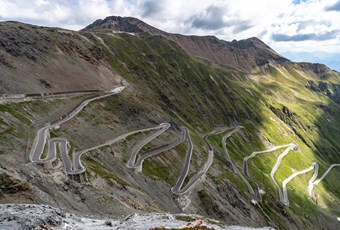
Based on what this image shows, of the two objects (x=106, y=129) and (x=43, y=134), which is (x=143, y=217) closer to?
(x=43, y=134)

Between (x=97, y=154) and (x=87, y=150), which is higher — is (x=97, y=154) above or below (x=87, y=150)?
below

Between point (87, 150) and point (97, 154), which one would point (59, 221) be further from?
point (97, 154)

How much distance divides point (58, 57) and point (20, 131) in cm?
10406

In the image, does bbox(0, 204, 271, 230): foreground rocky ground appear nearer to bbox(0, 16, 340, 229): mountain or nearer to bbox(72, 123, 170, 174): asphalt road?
bbox(0, 16, 340, 229): mountain

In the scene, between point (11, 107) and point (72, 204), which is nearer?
point (72, 204)

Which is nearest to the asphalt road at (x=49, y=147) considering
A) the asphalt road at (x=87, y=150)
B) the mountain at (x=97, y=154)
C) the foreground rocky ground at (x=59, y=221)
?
the mountain at (x=97, y=154)

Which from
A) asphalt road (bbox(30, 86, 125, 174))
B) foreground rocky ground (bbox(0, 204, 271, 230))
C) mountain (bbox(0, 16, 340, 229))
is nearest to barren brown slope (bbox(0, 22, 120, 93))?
mountain (bbox(0, 16, 340, 229))

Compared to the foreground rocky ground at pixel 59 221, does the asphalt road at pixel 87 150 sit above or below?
above

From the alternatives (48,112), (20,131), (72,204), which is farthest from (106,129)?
(72,204)

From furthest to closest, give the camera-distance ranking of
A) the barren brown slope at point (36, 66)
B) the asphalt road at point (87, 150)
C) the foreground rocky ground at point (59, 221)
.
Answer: the barren brown slope at point (36, 66), the asphalt road at point (87, 150), the foreground rocky ground at point (59, 221)

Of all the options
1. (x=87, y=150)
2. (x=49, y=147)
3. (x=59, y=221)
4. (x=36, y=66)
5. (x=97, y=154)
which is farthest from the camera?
(x=36, y=66)

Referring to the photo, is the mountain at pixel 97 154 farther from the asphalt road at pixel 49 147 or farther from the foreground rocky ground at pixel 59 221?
the foreground rocky ground at pixel 59 221

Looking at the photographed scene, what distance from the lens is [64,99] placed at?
152125mm

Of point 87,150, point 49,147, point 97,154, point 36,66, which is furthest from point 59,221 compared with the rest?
point 36,66
